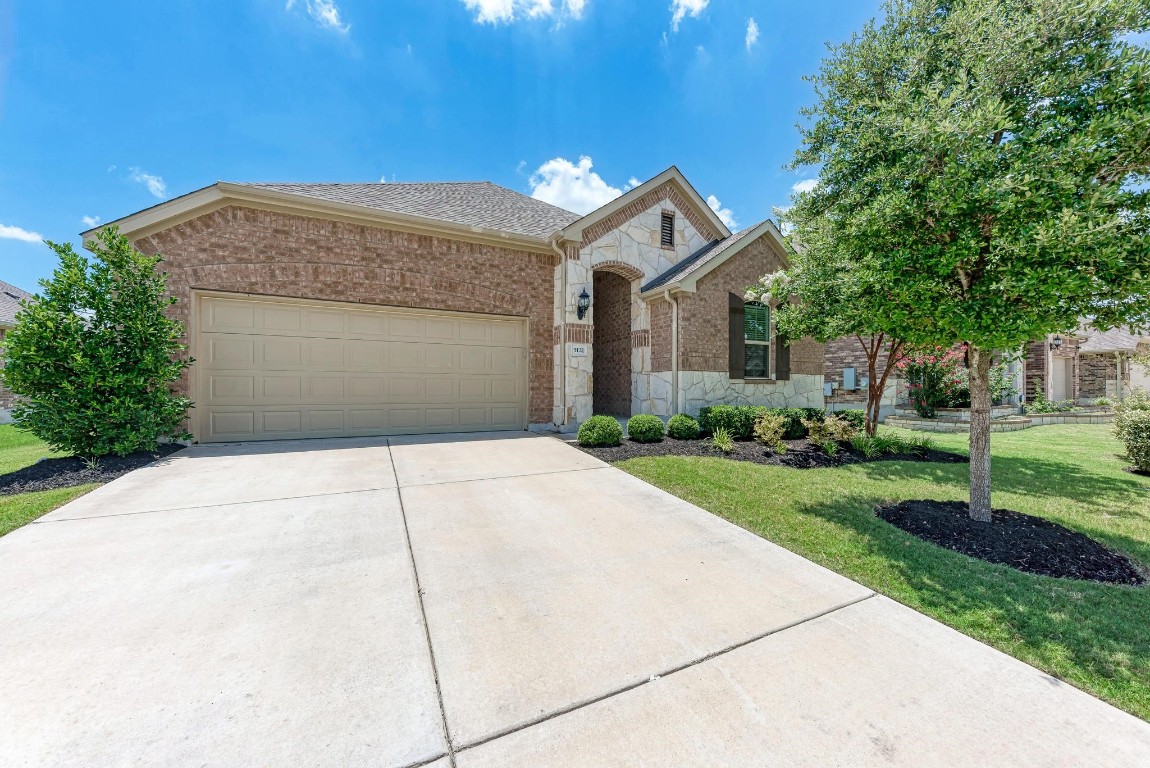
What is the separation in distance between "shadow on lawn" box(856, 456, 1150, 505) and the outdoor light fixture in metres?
5.85

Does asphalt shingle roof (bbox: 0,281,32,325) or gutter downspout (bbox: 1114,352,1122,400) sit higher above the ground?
asphalt shingle roof (bbox: 0,281,32,325)

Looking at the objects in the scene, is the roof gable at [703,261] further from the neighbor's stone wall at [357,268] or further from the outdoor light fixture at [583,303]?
the neighbor's stone wall at [357,268]

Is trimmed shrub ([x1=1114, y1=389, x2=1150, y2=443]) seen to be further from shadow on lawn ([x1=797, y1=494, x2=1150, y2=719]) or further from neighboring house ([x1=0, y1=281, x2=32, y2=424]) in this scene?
neighboring house ([x1=0, y1=281, x2=32, y2=424])

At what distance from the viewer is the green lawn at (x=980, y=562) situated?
2.24 metres

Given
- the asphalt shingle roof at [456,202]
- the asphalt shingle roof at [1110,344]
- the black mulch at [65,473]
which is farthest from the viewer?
the asphalt shingle roof at [1110,344]

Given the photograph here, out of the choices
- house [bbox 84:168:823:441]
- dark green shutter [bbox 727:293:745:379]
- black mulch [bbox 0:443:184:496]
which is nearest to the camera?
black mulch [bbox 0:443:184:496]

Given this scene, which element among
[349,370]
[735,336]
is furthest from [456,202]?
[735,336]

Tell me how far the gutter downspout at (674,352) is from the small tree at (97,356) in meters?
8.71

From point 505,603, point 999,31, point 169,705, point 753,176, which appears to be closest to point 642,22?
point 753,176

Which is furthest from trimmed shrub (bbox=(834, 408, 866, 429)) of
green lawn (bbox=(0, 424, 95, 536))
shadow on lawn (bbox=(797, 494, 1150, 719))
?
green lawn (bbox=(0, 424, 95, 536))

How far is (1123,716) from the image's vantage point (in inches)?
69.6

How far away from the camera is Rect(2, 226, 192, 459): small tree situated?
5.52 meters

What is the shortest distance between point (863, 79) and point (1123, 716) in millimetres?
5790

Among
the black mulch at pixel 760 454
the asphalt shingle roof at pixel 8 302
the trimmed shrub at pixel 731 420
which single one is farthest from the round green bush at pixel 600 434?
the asphalt shingle roof at pixel 8 302
